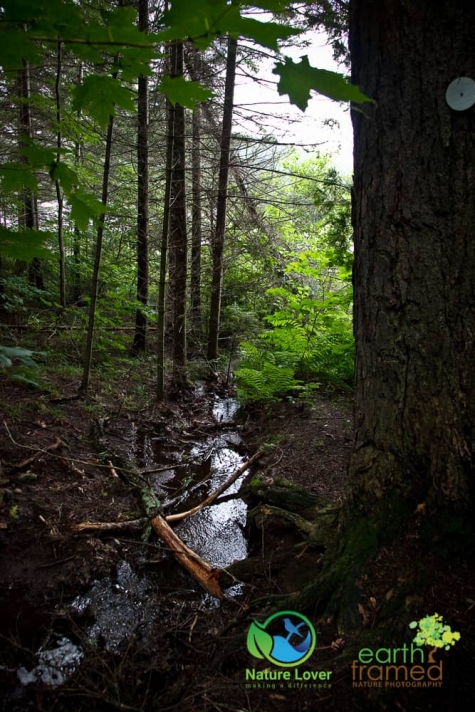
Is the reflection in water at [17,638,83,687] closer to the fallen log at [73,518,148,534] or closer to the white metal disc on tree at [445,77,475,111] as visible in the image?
the fallen log at [73,518,148,534]

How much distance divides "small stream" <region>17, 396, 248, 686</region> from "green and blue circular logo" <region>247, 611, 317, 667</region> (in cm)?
70

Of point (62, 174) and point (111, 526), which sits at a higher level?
point (62, 174)

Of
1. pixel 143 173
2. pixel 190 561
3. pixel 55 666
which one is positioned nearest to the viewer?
pixel 55 666

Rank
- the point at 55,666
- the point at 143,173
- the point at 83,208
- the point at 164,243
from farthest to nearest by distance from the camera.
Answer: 1. the point at 143,173
2. the point at 164,243
3. the point at 55,666
4. the point at 83,208

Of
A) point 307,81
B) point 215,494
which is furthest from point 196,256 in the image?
point 307,81

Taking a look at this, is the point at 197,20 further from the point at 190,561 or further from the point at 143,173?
the point at 143,173

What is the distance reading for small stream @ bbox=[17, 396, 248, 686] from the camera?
7.57 ft

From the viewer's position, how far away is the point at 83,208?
1771mm

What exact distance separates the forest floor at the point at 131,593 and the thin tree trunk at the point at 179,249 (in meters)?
3.25

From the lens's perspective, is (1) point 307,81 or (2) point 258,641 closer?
(1) point 307,81

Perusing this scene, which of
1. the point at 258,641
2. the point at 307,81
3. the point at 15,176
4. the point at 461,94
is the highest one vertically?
the point at 461,94

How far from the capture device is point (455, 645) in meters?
1.58

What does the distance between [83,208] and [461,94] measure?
189 cm

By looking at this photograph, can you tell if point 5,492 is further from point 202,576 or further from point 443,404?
point 443,404
